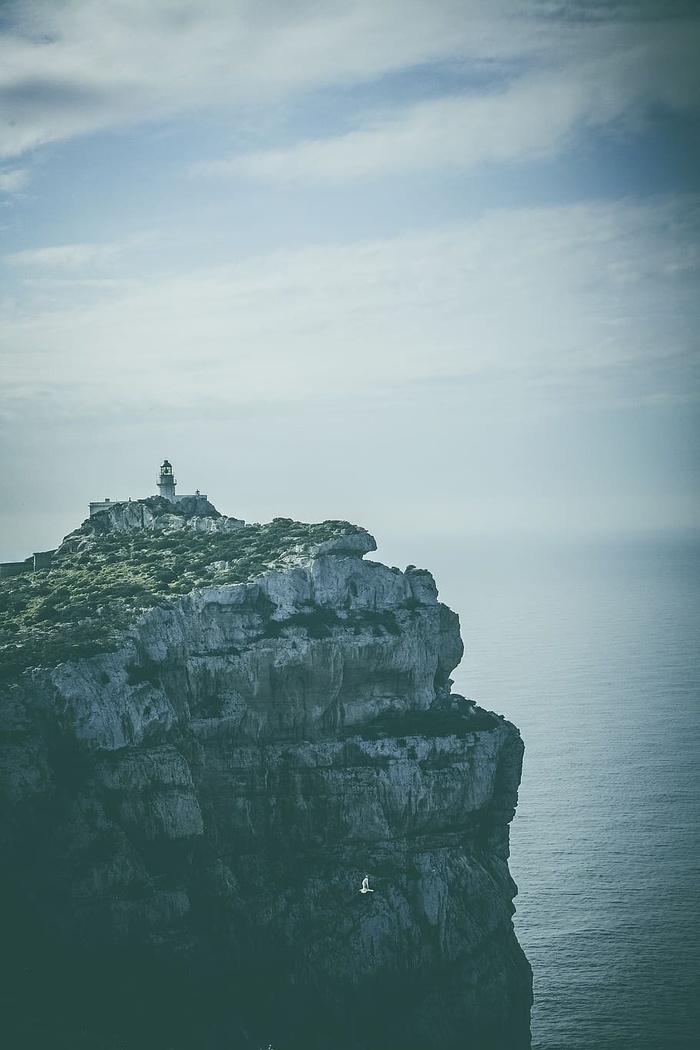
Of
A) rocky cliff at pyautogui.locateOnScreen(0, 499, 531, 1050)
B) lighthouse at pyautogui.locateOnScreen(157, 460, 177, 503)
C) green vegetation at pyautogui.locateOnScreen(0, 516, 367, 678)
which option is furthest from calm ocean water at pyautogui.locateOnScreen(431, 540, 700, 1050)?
lighthouse at pyautogui.locateOnScreen(157, 460, 177, 503)

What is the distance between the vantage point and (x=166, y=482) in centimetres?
9262

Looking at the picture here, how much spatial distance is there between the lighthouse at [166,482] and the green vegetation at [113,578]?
23.7 feet

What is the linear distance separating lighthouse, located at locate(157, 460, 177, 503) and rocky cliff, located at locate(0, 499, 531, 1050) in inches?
744

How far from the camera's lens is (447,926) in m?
64.4

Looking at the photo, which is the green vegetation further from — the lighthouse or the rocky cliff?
the lighthouse

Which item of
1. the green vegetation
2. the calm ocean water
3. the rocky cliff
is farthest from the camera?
the calm ocean water

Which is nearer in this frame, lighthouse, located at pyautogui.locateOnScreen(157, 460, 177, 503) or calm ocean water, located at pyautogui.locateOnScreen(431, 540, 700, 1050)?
calm ocean water, located at pyautogui.locateOnScreen(431, 540, 700, 1050)

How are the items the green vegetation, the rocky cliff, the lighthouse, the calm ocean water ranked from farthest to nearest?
1. the lighthouse
2. the calm ocean water
3. the green vegetation
4. the rocky cliff

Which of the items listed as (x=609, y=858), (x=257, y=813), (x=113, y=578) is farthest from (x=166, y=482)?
(x=609, y=858)

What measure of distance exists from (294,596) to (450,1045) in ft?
87.2

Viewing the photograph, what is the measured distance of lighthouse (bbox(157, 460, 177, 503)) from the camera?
9256 centimetres

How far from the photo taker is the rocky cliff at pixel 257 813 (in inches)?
2266

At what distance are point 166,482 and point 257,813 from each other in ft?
115

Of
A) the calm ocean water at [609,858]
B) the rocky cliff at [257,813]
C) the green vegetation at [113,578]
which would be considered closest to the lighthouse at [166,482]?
the green vegetation at [113,578]
